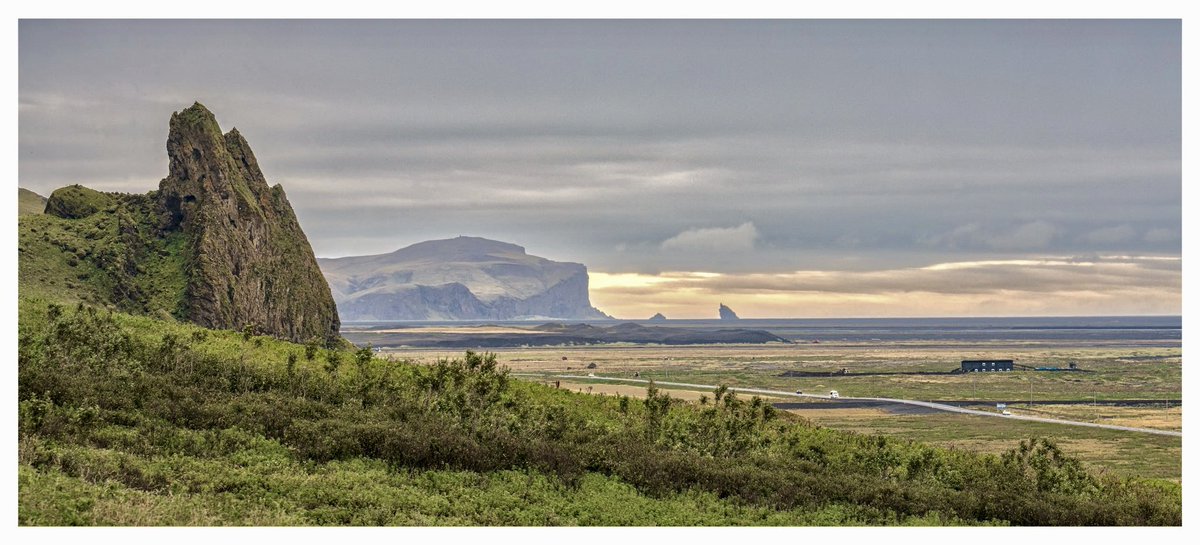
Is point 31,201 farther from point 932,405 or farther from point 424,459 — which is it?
point 932,405

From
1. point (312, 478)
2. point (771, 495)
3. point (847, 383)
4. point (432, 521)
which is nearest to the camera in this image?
point (432, 521)

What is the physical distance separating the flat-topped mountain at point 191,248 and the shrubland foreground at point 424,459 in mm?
27984

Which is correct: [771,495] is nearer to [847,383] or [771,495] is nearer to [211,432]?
[211,432]

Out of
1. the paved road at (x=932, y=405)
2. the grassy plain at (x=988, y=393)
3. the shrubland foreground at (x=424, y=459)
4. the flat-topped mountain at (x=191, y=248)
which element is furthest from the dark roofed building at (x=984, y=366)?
the shrubland foreground at (x=424, y=459)

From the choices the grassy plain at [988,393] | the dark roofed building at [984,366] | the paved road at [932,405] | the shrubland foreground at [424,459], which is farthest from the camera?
the dark roofed building at [984,366]

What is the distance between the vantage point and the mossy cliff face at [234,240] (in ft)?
227

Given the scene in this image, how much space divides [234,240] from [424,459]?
50.8 meters

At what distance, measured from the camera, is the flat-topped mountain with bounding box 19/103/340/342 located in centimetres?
6222

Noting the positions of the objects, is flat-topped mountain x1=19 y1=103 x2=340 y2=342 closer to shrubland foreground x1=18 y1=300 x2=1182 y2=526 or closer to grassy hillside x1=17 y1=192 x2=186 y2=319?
grassy hillside x1=17 y1=192 x2=186 y2=319

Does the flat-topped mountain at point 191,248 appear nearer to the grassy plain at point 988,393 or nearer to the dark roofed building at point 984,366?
the grassy plain at point 988,393

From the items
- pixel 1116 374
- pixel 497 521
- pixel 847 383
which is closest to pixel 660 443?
pixel 497 521

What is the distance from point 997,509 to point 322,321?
64908mm

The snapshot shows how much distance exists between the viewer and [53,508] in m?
21.1

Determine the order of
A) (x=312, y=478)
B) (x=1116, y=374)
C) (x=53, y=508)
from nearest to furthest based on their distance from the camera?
1. (x=53, y=508)
2. (x=312, y=478)
3. (x=1116, y=374)
